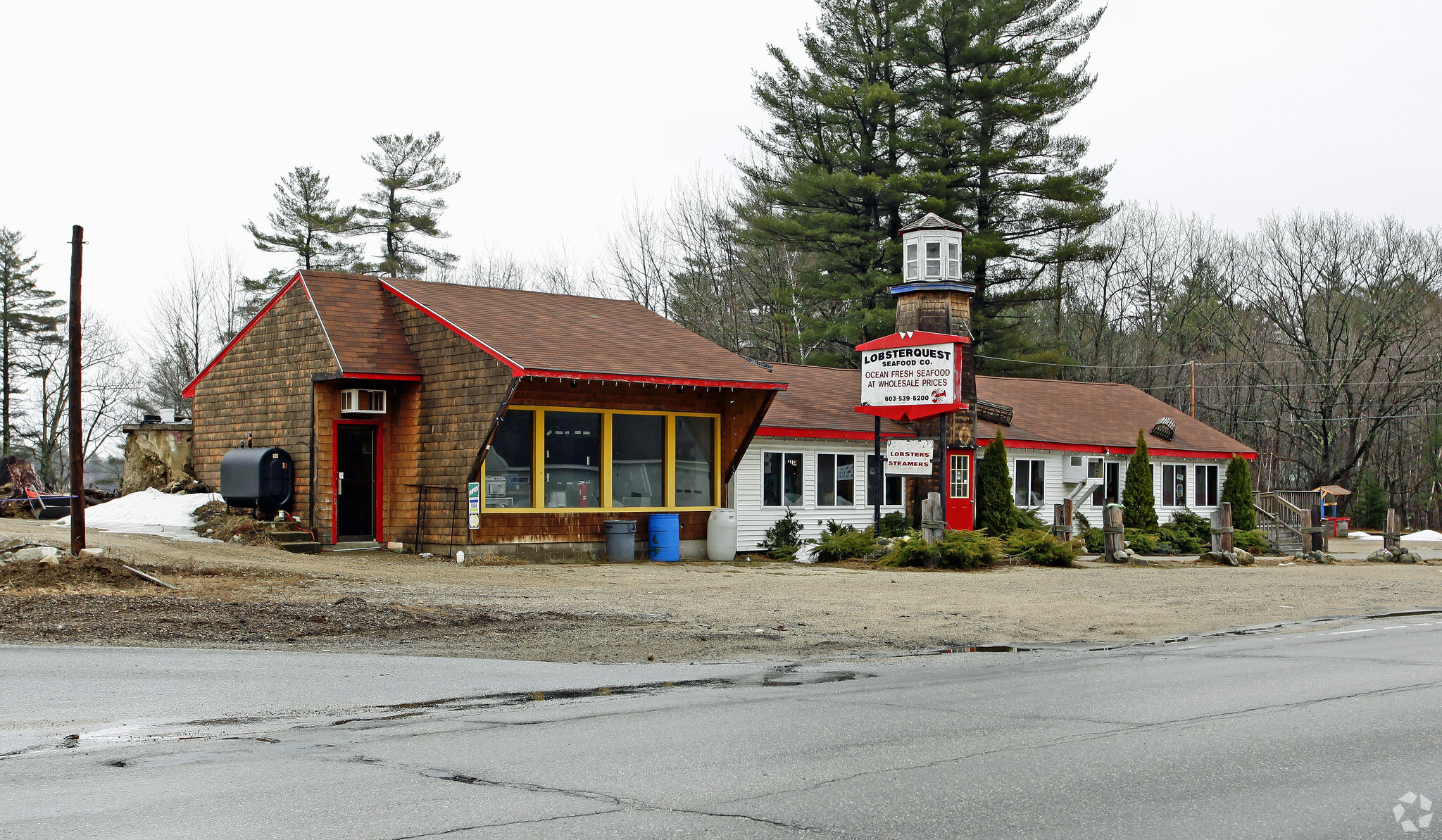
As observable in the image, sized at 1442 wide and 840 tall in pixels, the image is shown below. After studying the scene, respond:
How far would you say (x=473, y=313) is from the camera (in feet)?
82.1

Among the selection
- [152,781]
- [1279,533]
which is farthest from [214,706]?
[1279,533]

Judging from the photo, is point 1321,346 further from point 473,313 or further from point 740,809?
point 740,809

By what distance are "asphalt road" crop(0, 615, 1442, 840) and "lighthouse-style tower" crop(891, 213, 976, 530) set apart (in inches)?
706

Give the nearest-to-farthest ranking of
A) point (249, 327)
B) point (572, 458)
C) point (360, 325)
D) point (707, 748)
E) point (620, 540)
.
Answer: point (707, 748) < point (572, 458) < point (620, 540) < point (360, 325) < point (249, 327)

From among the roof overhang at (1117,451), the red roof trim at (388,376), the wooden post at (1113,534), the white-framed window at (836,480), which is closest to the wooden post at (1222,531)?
the wooden post at (1113,534)

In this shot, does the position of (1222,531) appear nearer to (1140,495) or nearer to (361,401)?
(1140,495)

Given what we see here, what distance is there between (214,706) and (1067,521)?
78.4 feet

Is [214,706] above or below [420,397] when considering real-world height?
below

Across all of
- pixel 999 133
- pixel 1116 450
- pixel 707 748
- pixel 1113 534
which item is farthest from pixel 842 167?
pixel 707 748

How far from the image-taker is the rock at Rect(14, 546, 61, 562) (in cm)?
1617

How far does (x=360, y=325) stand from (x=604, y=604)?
11.0 metres

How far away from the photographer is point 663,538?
25391mm

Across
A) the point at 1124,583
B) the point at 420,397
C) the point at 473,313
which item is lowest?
the point at 1124,583

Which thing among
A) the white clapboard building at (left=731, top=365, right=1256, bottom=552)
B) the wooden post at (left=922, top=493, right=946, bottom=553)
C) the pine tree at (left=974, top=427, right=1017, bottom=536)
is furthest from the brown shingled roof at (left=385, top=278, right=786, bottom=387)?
the pine tree at (left=974, top=427, right=1017, bottom=536)
